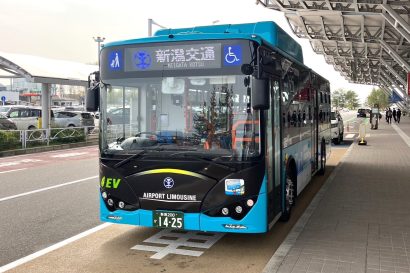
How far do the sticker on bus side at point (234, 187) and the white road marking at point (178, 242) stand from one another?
3.17 ft

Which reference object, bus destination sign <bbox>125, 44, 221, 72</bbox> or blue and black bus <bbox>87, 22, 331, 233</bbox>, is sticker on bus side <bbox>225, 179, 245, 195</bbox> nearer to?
blue and black bus <bbox>87, 22, 331, 233</bbox>

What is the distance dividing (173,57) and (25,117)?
2449 cm

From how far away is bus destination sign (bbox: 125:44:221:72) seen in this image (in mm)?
5602

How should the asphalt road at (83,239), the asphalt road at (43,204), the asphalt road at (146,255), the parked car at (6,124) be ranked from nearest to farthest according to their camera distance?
the asphalt road at (146,255)
the asphalt road at (83,239)
the asphalt road at (43,204)
the parked car at (6,124)

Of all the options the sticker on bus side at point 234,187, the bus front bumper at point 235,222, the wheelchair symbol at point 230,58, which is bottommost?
the bus front bumper at point 235,222

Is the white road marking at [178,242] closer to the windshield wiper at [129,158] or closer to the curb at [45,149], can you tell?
the windshield wiper at [129,158]

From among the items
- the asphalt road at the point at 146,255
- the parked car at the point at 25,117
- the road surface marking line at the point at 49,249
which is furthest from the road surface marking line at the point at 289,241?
the parked car at the point at 25,117

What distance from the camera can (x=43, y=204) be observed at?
8.87 m

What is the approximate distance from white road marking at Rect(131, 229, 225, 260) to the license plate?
40 cm

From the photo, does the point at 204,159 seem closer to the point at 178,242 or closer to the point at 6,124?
the point at 178,242

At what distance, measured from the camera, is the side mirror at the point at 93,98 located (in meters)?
6.18

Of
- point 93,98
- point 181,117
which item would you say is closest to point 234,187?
point 181,117

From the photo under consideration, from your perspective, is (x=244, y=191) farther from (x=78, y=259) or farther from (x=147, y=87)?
(x=78, y=259)

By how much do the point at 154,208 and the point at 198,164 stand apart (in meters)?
0.83
